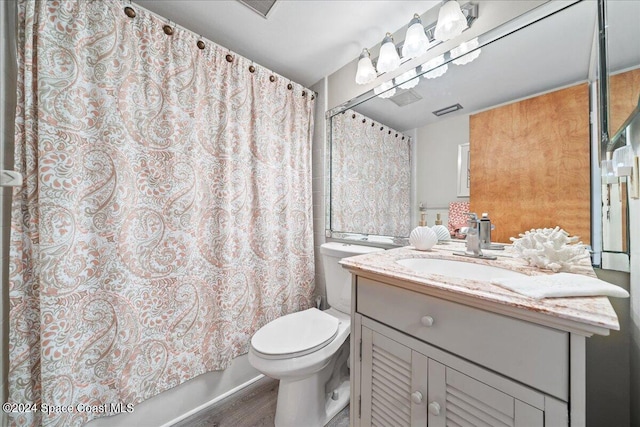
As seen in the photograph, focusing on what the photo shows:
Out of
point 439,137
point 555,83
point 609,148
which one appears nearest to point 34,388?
point 439,137

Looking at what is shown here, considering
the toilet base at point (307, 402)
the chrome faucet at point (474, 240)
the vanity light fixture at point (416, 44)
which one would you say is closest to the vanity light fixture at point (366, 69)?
the vanity light fixture at point (416, 44)

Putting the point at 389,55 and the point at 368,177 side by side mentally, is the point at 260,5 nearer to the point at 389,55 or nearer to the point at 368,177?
the point at 389,55

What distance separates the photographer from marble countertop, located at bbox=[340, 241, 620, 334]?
43 cm

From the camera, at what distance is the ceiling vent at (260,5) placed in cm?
118

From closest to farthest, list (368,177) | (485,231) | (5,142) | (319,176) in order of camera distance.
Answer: (5,142) < (485,231) < (368,177) < (319,176)

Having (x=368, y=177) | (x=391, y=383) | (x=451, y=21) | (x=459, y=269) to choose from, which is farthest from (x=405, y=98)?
(x=391, y=383)

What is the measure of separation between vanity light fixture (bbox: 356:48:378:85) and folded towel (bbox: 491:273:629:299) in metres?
1.32

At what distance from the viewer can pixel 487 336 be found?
0.57 metres

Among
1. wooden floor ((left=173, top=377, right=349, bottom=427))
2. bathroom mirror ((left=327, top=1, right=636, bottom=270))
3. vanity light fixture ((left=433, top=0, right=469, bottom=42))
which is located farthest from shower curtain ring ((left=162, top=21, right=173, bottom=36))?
wooden floor ((left=173, top=377, right=349, bottom=427))

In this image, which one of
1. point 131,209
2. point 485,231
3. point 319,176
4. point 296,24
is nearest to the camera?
point 485,231

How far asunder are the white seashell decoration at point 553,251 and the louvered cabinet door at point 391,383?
490 millimetres

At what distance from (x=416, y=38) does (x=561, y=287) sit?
1.23m

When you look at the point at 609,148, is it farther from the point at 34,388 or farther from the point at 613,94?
the point at 34,388

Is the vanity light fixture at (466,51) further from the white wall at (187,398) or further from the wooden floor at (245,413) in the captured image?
the white wall at (187,398)
